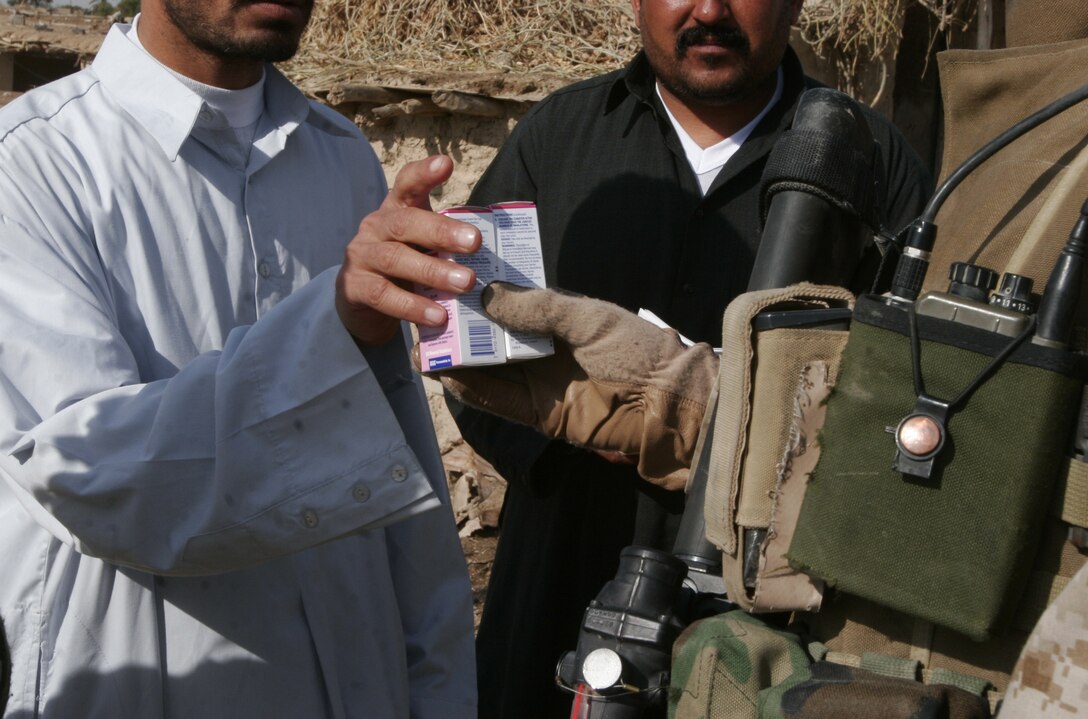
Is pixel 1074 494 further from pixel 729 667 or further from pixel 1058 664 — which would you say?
pixel 729 667

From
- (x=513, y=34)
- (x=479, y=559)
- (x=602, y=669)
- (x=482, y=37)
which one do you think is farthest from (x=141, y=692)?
(x=482, y=37)

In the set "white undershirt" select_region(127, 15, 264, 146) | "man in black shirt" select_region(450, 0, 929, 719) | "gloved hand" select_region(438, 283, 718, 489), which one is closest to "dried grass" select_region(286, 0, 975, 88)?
"man in black shirt" select_region(450, 0, 929, 719)

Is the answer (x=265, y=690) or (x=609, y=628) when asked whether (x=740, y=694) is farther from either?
(x=265, y=690)

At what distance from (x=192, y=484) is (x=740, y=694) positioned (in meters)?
0.70

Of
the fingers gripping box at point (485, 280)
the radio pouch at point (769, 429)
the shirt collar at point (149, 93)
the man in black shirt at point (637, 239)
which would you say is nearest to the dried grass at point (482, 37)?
the man in black shirt at point (637, 239)

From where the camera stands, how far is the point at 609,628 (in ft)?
4.43

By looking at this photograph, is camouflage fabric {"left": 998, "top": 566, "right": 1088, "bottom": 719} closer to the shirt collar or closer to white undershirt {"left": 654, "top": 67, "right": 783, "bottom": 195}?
the shirt collar

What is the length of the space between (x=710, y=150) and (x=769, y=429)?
4.56 feet

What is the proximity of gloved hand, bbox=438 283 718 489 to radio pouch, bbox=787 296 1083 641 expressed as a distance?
417mm

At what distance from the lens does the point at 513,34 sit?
5242mm

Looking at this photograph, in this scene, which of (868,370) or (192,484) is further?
(192,484)

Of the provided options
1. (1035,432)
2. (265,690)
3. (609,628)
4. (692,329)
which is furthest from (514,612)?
(1035,432)

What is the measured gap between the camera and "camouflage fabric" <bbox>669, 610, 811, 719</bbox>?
4.12 feet

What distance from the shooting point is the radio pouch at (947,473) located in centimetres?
116
